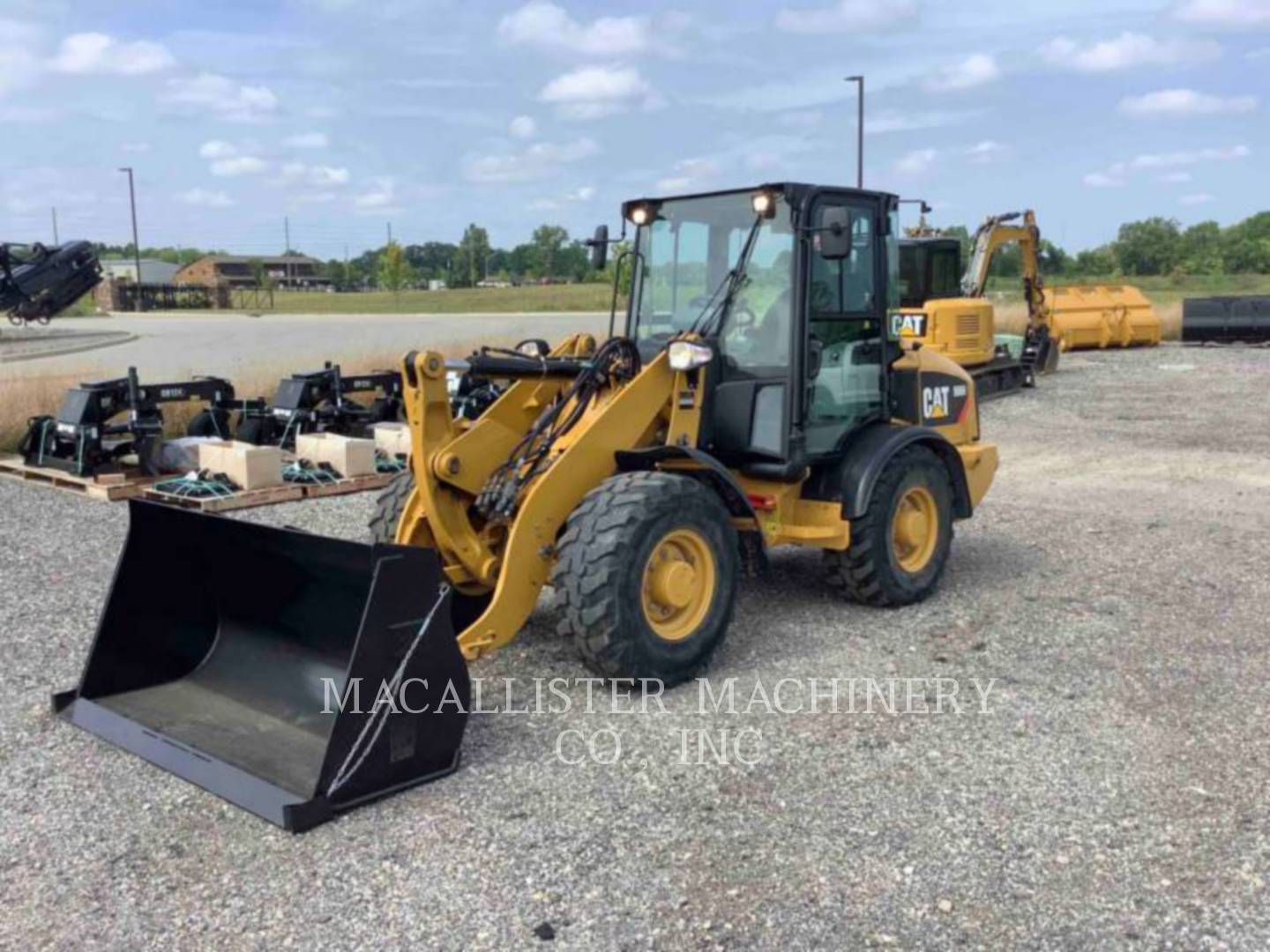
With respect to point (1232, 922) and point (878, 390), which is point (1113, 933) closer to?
point (1232, 922)

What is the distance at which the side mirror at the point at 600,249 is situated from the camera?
6387mm

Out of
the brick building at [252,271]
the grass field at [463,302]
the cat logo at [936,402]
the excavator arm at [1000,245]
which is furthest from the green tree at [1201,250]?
the brick building at [252,271]

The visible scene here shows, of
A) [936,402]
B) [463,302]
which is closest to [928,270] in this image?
[936,402]

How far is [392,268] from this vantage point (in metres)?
74.9

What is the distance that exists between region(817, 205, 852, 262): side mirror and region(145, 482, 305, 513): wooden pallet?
6023 mm

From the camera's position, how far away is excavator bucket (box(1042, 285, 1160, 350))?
2502 cm

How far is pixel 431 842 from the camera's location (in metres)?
3.77

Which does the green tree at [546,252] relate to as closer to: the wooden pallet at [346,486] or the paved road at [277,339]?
the paved road at [277,339]

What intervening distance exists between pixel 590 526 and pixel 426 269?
108820 millimetres

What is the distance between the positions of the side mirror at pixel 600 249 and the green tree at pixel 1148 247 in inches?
2489

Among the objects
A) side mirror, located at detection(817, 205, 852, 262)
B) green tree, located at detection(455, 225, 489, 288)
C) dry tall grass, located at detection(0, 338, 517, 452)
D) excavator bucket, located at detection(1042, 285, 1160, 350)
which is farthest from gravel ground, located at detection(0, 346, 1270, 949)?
green tree, located at detection(455, 225, 489, 288)

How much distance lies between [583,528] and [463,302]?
2220 inches

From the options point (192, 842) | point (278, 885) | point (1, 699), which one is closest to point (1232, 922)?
point (278, 885)

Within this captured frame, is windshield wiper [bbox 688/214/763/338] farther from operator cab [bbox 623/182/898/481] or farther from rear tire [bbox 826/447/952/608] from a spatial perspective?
rear tire [bbox 826/447/952/608]
